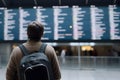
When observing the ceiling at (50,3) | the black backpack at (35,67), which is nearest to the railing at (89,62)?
the ceiling at (50,3)

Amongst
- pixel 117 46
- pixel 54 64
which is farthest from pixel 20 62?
pixel 117 46

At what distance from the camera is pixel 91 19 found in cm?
1605

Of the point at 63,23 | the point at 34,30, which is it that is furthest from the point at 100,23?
the point at 34,30

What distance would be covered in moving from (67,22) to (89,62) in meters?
2.24

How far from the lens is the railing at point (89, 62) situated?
52.1 feet

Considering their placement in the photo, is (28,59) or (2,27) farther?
(2,27)

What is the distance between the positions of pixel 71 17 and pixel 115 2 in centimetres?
231

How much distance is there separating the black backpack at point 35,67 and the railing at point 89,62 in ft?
42.0

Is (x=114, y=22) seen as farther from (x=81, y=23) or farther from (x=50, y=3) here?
(x=50, y=3)

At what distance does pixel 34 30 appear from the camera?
10.8 feet

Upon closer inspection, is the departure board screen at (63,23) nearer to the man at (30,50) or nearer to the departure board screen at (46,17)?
the departure board screen at (46,17)

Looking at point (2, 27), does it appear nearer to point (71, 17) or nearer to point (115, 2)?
point (71, 17)

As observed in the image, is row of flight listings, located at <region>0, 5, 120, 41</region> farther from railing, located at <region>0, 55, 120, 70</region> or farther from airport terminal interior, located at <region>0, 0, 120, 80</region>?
railing, located at <region>0, 55, 120, 70</region>

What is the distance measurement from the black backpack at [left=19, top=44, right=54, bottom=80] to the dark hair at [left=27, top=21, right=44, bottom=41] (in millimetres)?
185
